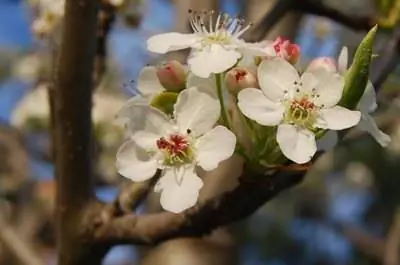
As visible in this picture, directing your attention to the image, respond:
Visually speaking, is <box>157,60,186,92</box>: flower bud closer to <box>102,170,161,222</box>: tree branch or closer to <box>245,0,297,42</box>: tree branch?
<box>102,170,161,222</box>: tree branch

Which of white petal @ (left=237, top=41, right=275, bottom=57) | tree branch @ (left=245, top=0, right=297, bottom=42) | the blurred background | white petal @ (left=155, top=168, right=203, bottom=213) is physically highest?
white petal @ (left=237, top=41, right=275, bottom=57)

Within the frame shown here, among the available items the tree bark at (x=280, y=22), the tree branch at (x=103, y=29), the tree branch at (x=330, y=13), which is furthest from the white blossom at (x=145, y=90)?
the tree bark at (x=280, y=22)

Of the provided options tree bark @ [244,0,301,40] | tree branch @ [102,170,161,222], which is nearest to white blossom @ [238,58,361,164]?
tree branch @ [102,170,161,222]

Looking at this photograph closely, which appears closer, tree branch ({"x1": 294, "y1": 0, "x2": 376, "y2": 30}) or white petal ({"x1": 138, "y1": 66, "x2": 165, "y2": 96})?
white petal ({"x1": 138, "y1": 66, "x2": 165, "y2": 96})

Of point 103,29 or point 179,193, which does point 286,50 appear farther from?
point 103,29

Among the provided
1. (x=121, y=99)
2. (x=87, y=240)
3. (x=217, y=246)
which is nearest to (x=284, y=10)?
(x=217, y=246)

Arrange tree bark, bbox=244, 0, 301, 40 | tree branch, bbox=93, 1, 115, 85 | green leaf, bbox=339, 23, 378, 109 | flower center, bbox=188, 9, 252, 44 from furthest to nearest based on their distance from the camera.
A: tree bark, bbox=244, 0, 301, 40
tree branch, bbox=93, 1, 115, 85
flower center, bbox=188, 9, 252, 44
green leaf, bbox=339, 23, 378, 109

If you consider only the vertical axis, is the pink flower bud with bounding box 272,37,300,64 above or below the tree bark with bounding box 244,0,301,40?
above

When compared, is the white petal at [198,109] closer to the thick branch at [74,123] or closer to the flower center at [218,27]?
the flower center at [218,27]
